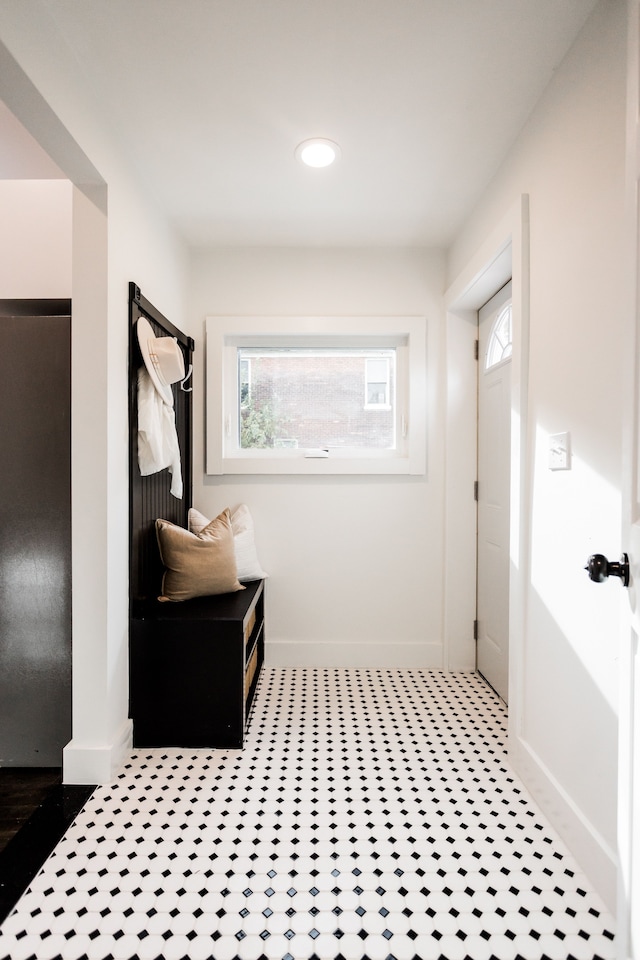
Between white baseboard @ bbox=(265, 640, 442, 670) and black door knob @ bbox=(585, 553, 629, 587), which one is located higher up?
black door knob @ bbox=(585, 553, 629, 587)

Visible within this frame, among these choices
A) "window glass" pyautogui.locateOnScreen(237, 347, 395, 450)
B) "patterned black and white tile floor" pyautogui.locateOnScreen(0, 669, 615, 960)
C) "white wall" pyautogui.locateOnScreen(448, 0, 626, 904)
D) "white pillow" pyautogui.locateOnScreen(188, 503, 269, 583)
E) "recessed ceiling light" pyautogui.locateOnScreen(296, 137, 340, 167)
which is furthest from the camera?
"window glass" pyautogui.locateOnScreen(237, 347, 395, 450)

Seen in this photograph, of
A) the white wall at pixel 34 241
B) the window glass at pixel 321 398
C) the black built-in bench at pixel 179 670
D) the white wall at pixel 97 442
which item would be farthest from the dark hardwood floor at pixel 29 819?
the white wall at pixel 34 241

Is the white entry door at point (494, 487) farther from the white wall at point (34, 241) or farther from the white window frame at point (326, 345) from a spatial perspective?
the white wall at point (34, 241)

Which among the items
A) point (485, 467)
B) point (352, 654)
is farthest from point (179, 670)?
point (485, 467)

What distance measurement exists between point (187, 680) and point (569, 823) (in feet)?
4.83

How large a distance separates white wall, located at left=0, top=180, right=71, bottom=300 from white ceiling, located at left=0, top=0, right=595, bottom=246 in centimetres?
34

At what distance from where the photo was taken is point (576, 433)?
161 cm

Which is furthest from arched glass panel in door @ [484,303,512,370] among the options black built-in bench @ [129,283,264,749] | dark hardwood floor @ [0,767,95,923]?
dark hardwood floor @ [0,767,95,923]

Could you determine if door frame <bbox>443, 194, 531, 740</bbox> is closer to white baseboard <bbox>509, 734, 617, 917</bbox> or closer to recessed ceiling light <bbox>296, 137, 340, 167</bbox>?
white baseboard <bbox>509, 734, 617, 917</bbox>

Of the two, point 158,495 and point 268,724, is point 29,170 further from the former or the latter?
point 268,724

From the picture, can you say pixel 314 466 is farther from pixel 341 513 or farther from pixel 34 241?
pixel 34 241

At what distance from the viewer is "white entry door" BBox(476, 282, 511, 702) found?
8.63ft

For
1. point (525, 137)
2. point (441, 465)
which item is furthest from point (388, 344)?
point (525, 137)

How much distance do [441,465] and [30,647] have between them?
88.9 inches
